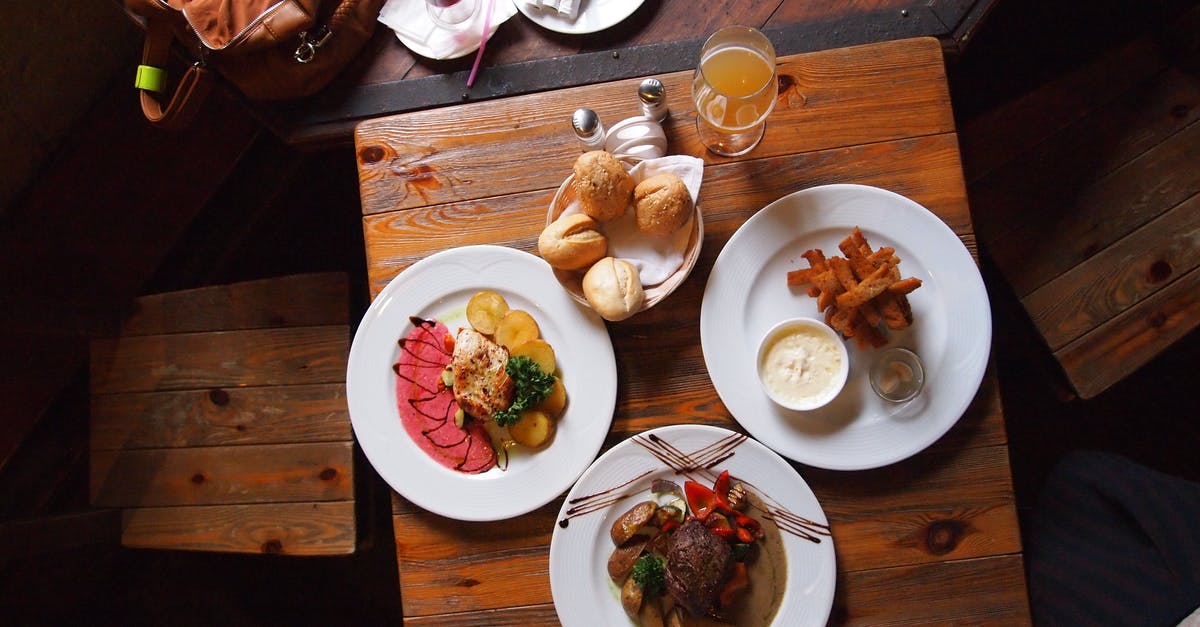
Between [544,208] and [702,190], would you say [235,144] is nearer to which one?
[544,208]

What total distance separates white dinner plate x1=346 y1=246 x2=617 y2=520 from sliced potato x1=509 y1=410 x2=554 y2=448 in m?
0.03

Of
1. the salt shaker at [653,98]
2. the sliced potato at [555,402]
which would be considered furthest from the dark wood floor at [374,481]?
the salt shaker at [653,98]

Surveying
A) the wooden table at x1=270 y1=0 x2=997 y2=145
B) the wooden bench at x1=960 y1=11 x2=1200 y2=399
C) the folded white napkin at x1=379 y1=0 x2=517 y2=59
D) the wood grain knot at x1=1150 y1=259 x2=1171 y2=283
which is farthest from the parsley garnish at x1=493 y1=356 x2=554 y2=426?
the wood grain knot at x1=1150 y1=259 x2=1171 y2=283

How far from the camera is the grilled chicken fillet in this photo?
5.82ft

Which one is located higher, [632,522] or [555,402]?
[555,402]

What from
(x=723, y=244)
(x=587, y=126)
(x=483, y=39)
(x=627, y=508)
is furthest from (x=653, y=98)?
(x=627, y=508)

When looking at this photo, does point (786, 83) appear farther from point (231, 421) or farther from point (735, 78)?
point (231, 421)

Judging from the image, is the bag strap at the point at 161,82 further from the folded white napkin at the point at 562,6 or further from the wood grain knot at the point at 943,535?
the wood grain knot at the point at 943,535

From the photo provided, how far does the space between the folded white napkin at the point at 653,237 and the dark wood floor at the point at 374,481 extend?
131 centimetres

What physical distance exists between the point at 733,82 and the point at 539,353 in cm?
79

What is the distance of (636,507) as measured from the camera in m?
1.79

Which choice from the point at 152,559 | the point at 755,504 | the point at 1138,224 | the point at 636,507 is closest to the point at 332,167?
the point at 152,559

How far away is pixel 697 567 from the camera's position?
5.48 feet

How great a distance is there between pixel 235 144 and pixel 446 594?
195cm
